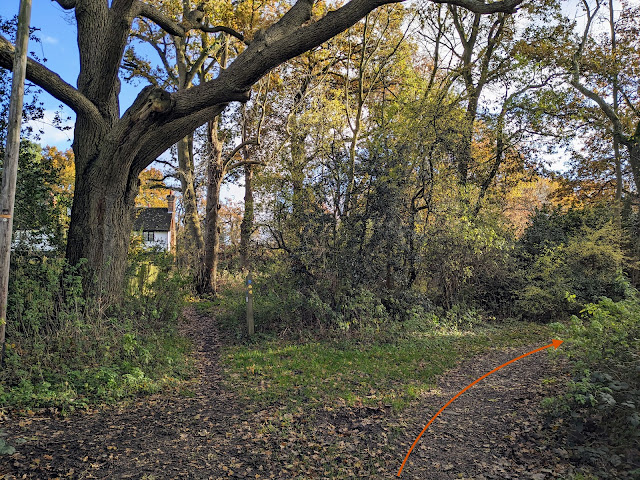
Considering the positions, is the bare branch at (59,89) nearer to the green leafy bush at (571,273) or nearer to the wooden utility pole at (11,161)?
the wooden utility pole at (11,161)

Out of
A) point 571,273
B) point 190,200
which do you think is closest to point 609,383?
point 571,273

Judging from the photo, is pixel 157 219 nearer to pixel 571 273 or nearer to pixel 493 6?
pixel 571 273

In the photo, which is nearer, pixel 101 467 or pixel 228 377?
pixel 101 467

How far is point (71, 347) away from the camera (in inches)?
252

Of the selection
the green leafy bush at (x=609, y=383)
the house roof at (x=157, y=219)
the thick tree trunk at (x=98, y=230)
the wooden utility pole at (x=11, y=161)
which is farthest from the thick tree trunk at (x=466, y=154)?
the house roof at (x=157, y=219)

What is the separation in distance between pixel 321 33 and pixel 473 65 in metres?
11.2

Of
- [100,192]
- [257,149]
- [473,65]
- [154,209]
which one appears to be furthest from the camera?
[154,209]

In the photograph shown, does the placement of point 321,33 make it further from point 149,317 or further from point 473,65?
point 473,65

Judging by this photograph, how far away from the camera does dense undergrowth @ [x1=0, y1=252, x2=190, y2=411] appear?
560cm

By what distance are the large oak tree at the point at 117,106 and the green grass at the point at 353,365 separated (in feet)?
10.8

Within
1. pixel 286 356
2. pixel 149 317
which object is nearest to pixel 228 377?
pixel 286 356

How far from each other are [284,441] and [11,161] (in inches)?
208

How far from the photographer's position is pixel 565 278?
14.1 meters

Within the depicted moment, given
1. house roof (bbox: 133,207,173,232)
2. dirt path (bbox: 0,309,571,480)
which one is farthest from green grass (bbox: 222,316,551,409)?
house roof (bbox: 133,207,173,232)
